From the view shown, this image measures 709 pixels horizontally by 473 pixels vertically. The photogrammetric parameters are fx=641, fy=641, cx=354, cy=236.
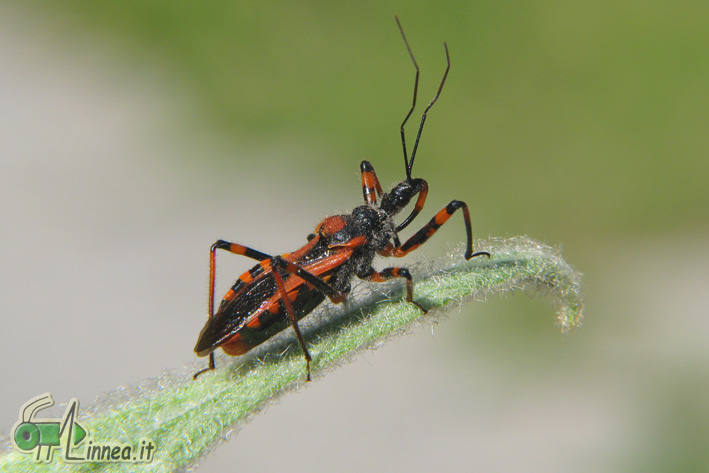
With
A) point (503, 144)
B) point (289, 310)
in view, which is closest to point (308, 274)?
point (289, 310)

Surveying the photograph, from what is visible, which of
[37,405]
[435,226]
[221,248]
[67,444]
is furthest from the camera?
[435,226]

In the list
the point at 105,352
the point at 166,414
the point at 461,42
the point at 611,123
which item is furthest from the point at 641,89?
the point at 166,414

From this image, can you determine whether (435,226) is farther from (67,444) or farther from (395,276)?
(67,444)

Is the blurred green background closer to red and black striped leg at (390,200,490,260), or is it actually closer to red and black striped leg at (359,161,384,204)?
red and black striped leg at (359,161,384,204)

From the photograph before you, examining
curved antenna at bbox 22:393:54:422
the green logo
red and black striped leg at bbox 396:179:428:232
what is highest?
red and black striped leg at bbox 396:179:428:232

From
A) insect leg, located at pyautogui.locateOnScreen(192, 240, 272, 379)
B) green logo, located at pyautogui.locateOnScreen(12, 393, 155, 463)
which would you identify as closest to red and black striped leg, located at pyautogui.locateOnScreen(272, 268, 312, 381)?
insect leg, located at pyautogui.locateOnScreen(192, 240, 272, 379)

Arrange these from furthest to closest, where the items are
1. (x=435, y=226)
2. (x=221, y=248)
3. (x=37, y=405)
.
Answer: (x=435, y=226)
(x=221, y=248)
(x=37, y=405)

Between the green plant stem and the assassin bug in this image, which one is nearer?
the green plant stem

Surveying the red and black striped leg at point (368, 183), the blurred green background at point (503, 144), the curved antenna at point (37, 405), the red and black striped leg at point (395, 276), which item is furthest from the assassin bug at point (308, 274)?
the blurred green background at point (503, 144)

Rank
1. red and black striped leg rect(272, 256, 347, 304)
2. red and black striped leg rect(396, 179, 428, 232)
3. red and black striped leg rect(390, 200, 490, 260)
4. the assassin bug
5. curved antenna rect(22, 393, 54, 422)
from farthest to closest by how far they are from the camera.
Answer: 1. red and black striped leg rect(396, 179, 428, 232)
2. red and black striped leg rect(390, 200, 490, 260)
3. red and black striped leg rect(272, 256, 347, 304)
4. the assassin bug
5. curved antenna rect(22, 393, 54, 422)
